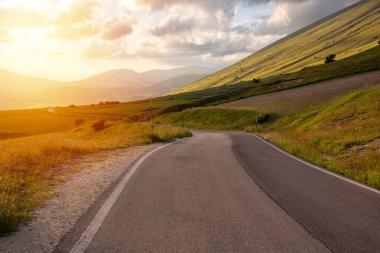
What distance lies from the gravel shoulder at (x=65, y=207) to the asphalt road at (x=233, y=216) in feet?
0.87

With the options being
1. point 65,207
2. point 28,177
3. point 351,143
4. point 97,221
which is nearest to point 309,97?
point 351,143

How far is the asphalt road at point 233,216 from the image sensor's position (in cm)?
488

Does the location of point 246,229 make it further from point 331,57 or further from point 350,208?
point 331,57

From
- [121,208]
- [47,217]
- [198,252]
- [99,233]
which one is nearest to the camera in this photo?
[198,252]

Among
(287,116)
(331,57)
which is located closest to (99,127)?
(287,116)

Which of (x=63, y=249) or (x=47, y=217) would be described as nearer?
(x=63, y=249)

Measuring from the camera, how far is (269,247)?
477 centimetres

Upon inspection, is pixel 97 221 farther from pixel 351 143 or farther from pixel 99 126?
pixel 99 126

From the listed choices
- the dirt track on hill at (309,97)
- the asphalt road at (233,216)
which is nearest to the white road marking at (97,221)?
the asphalt road at (233,216)

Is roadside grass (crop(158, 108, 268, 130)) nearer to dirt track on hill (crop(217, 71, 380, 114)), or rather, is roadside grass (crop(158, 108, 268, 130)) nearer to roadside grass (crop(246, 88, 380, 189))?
dirt track on hill (crop(217, 71, 380, 114))

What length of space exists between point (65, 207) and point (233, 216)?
10.1 feet

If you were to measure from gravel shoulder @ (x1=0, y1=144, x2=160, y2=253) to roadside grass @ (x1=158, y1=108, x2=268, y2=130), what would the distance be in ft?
125

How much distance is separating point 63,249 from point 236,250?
219cm

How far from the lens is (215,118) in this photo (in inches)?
2311
